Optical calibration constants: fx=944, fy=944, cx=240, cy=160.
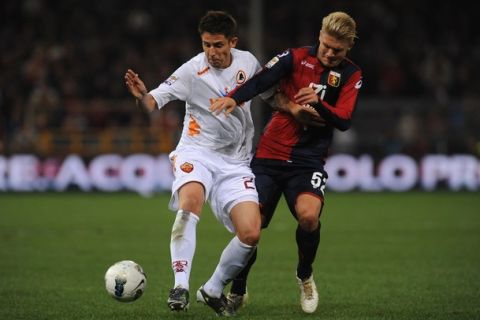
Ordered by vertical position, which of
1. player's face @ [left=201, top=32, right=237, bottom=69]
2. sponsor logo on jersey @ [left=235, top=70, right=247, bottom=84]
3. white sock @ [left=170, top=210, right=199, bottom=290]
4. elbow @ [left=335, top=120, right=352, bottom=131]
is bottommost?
white sock @ [left=170, top=210, right=199, bottom=290]

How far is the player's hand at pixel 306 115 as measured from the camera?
6.63m

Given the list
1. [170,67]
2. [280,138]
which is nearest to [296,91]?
[280,138]

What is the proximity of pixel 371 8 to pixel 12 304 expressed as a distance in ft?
61.0

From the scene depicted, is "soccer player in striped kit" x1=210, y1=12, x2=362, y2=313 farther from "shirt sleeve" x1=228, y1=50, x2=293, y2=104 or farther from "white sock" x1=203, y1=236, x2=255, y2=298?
"white sock" x1=203, y1=236, x2=255, y2=298

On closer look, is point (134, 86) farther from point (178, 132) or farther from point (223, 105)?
point (178, 132)

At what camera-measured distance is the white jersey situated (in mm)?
6770

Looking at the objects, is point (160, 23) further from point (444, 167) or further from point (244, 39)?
point (444, 167)

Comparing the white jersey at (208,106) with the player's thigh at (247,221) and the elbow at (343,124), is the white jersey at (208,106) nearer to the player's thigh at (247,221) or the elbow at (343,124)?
the player's thigh at (247,221)

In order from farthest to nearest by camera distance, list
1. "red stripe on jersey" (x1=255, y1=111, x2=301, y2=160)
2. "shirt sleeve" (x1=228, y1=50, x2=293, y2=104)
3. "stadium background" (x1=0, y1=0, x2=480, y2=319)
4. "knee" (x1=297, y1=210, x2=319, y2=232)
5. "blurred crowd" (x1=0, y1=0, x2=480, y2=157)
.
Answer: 1. "blurred crowd" (x1=0, y1=0, x2=480, y2=157)
2. "stadium background" (x1=0, y1=0, x2=480, y2=319)
3. "red stripe on jersey" (x1=255, y1=111, x2=301, y2=160)
4. "knee" (x1=297, y1=210, x2=319, y2=232)
5. "shirt sleeve" (x1=228, y1=50, x2=293, y2=104)

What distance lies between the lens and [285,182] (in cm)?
702

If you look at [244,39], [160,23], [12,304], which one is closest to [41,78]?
[160,23]

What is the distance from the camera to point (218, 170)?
6.74 m

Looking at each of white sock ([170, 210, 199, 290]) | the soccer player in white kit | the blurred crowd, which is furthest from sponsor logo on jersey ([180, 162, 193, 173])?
the blurred crowd

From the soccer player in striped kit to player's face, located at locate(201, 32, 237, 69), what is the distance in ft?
0.88
